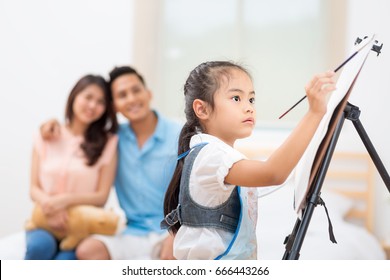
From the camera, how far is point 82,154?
1.98 metres

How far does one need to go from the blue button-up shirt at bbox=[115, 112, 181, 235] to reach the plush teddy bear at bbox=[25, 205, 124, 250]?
8 centimetres

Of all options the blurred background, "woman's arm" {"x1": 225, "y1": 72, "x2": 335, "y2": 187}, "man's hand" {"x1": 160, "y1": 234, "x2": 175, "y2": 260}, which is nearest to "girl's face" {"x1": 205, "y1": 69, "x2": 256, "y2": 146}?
"woman's arm" {"x1": 225, "y1": 72, "x2": 335, "y2": 187}

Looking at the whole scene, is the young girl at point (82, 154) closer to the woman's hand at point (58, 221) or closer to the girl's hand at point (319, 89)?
the woman's hand at point (58, 221)

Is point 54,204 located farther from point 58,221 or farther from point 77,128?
point 77,128

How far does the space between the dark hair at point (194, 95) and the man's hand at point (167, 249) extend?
604mm

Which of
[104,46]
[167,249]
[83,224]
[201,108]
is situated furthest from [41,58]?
[201,108]

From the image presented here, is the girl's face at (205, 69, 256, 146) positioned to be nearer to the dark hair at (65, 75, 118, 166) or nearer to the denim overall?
the denim overall

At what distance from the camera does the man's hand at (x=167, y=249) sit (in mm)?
1654

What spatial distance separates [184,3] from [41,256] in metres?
1.54

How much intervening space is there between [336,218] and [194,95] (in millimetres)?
1347

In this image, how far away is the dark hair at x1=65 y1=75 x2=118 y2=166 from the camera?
1.96m

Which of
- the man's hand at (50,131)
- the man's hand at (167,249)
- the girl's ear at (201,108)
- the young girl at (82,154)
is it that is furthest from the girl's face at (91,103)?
the girl's ear at (201,108)

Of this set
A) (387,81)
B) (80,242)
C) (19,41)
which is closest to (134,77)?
(80,242)

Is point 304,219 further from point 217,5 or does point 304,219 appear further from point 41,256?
point 217,5
